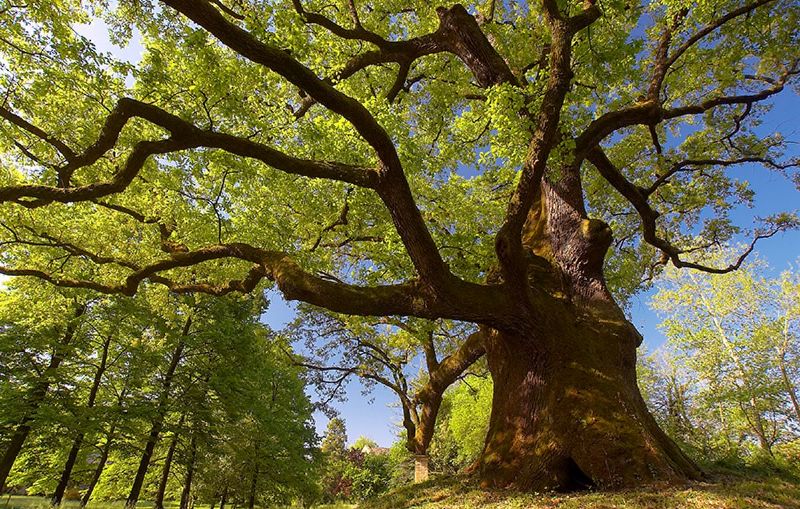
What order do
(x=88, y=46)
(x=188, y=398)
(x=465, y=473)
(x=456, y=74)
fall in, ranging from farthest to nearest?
(x=188, y=398)
(x=456, y=74)
(x=465, y=473)
(x=88, y=46)

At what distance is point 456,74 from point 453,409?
3092 cm

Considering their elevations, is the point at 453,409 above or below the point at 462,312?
above

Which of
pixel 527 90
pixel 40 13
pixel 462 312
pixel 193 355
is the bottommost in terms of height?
pixel 462 312

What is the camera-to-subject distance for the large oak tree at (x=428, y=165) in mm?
5984

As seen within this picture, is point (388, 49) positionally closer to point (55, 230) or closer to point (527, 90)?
point (527, 90)

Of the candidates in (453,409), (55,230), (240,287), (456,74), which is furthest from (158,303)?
(453,409)

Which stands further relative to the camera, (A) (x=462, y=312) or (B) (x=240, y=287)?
(B) (x=240, y=287)

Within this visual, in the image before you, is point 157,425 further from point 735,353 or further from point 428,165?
point 735,353

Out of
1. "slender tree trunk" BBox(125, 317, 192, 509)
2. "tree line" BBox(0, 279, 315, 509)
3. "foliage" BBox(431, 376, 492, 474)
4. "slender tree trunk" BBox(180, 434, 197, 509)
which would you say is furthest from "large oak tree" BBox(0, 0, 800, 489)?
"foliage" BBox(431, 376, 492, 474)

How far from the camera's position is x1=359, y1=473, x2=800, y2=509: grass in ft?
14.8

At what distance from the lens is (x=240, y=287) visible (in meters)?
9.20

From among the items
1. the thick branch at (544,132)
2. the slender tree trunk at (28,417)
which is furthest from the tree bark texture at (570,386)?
the slender tree trunk at (28,417)

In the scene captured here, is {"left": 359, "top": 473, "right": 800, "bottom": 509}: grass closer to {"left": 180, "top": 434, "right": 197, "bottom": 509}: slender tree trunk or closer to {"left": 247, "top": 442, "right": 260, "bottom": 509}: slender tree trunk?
{"left": 247, "top": 442, "right": 260, "bottom": 509}: slender tree trunk

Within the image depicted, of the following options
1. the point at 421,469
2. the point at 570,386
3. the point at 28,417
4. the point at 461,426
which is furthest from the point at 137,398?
the point at 461,426
